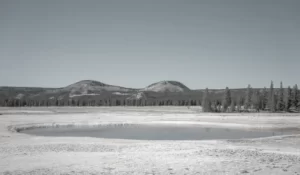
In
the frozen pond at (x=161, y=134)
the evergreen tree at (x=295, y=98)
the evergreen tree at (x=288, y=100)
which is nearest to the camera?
the frozen pond at (x=161, y=134)

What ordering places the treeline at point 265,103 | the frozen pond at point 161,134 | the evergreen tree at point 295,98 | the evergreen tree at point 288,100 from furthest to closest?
the evergreen tree at point 295,98, the evergreen tree at point 288,100, the treeline at point 265,103, the frozen pond at point 161,134

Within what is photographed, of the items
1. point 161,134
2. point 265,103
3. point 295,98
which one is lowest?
point 161,134

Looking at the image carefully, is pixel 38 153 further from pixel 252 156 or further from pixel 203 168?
pixel 252 156

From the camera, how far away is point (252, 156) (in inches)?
731

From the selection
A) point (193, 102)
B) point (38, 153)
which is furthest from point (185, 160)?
point (193, 102)

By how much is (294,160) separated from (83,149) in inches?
542

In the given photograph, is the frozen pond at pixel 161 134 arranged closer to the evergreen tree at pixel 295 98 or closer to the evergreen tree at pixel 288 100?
the evergreen tree at pixel 288 100

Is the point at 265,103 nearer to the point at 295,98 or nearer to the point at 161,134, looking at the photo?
the point at 295,98

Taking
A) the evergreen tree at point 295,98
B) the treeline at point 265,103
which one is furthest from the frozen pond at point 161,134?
the evergreen tree at point 295,98

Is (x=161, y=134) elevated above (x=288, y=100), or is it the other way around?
(x=288, y=100)

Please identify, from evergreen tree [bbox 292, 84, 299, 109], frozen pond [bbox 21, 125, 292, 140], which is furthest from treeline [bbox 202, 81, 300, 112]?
frozen pond [bbox 21, 125, 292, 140]

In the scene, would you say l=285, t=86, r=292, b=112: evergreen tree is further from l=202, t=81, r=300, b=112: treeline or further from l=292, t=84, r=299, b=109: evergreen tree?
l=292, t=84, r=299, b=109: evergreen tree

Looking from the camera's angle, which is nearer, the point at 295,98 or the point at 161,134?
the point at 161,134

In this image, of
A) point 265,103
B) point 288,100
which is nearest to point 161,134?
point 288,100
